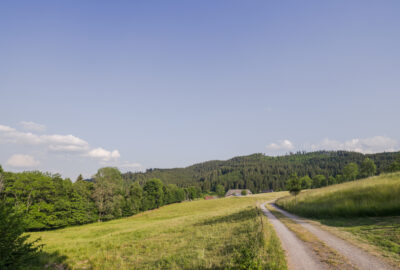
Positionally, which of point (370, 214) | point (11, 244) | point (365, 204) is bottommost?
point (370, 214)

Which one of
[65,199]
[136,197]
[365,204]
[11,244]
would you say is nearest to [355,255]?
[365,204]

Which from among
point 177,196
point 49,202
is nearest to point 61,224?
point 49,202

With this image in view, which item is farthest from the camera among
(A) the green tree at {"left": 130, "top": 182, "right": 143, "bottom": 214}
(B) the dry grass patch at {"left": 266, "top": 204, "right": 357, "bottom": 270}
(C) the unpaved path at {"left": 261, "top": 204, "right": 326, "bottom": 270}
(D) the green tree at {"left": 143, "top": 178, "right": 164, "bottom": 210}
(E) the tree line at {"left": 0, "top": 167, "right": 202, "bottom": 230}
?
(D) the green tree at {"left": 143, "top": 178, "right": 164, "bottom": 210}

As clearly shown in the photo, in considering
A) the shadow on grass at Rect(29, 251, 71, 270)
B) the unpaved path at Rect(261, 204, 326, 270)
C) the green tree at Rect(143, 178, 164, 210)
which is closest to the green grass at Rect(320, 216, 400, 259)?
the unpaved path at Rect(261, 204, 326, 270)

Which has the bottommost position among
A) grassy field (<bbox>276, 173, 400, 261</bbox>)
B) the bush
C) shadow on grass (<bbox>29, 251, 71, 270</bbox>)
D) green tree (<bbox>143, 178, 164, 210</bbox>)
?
green tree (<bbox>143, 178, 164, 210</bbox>)

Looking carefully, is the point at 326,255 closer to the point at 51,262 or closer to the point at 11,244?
the point at 11,244

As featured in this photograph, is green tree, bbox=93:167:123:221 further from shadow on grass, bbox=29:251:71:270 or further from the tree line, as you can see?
shadow on grass, bbox=29:251:71:270

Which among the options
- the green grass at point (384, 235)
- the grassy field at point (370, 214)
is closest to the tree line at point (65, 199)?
the grassy field at point (370, 214)

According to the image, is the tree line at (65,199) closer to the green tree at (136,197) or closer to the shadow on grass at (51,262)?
the green tree at (136,197)

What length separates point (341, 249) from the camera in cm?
1095

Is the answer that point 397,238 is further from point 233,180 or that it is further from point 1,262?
point 233,180

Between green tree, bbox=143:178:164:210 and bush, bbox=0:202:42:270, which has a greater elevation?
bush, bbox=0:202:42:270

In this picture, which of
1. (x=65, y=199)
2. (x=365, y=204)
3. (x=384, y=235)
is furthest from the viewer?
(x=65, y=199)

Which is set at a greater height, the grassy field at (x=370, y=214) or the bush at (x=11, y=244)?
the bush at (x=11, y=244)
